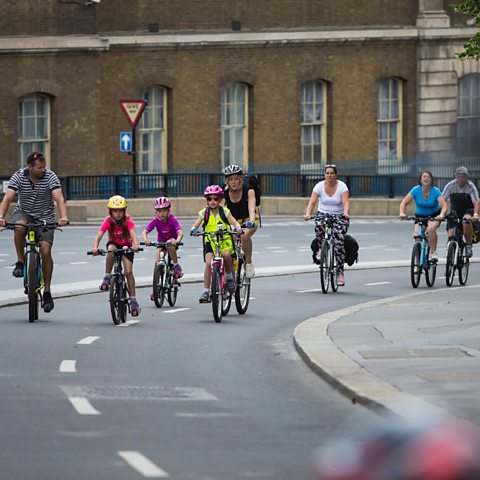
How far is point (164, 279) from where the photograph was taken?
18.0 meters

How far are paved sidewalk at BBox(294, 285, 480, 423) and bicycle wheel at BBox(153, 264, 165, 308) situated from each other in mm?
2236

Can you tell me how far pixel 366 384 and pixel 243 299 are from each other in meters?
7.34

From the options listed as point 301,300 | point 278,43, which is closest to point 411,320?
point 301,300

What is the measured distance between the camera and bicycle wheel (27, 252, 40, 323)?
608 inches

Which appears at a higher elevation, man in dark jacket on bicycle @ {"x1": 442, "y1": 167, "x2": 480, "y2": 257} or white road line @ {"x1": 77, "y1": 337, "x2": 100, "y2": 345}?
man in dark jacket on bicycle @ {"x1": 442, "y1": 167, "x2": 480, "y2": 257}

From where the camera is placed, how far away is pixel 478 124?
50875 millimetres

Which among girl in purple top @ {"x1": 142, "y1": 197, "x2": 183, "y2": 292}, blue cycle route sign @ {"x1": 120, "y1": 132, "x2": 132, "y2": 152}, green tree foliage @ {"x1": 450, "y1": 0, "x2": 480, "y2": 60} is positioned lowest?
girl in purple top @ {"x1": 142, "y1": 197, "x2": 183, "y2": 292}

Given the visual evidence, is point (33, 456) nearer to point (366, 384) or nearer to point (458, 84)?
point (366, 384)

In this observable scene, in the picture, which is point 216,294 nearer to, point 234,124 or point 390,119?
point 234,124

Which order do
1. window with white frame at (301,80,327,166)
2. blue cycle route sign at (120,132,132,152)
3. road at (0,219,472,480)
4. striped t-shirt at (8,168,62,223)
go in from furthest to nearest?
window with white frame at (301,80,327,166) → blue cycle route sign at (120,132,132,152) → striped t-shirt at (8,168,62,223) → road at (0,219,472,480)

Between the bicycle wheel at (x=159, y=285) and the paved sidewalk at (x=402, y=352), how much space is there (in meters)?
2.24

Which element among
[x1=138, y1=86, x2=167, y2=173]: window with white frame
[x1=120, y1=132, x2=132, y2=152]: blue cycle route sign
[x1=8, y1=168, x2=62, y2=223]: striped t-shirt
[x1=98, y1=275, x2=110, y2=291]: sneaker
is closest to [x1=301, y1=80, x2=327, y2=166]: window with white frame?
[x1=138, y1=86, x2=167, y2=173]: window with white frame

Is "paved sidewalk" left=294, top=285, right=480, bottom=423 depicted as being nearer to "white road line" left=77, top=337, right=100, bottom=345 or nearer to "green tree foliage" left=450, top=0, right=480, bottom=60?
"white road line" left=77, top=337, right=100, bottom=345

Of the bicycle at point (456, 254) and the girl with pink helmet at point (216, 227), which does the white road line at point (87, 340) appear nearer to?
the girl with pink helmet at point (216, 227)
